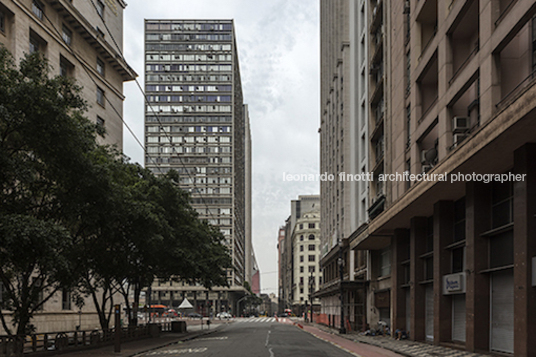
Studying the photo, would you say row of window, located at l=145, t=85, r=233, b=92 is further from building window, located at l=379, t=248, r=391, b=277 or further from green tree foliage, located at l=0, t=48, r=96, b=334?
green tree foliage, located at l=0, t=48, r=96, b=334

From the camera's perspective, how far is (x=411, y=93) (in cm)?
3222

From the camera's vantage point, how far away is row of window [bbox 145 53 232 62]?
130375 mm

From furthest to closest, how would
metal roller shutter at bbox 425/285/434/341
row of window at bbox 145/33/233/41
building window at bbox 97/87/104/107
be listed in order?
row of window at bbox 145/33/233/41
building window at bbox 97/87/104/107
metal roller shutter at bbox 425/285/434/341

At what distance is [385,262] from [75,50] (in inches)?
1196

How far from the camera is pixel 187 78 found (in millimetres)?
130750

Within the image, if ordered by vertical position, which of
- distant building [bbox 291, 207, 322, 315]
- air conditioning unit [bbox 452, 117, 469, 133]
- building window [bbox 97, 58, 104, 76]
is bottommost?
distant building [bbox 291, 207, 322, 315]

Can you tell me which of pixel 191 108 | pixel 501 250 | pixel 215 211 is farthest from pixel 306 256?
pixel 501 250

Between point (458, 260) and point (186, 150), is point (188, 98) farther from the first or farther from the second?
point (458, 260)

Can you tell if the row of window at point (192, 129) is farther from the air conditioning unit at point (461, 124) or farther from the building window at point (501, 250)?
the building window at point (501, 250)

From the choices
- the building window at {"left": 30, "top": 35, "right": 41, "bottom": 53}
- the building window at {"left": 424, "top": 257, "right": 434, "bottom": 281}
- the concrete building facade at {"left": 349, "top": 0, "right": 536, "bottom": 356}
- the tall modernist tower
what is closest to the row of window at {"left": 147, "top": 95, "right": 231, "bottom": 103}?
the tall modernist tower

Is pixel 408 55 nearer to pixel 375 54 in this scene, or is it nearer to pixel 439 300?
pixel 375 54

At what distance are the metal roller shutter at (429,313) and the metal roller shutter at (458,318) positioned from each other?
3567mm

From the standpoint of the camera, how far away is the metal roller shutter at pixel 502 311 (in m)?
20.8

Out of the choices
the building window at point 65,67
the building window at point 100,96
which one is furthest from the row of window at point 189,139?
the building window at point 65,67
